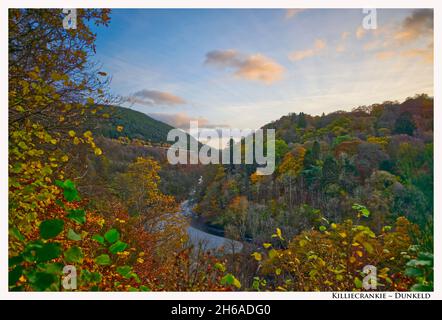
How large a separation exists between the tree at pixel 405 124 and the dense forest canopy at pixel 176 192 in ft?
0.11

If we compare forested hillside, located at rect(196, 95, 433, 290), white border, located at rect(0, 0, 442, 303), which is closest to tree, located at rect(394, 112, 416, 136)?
forested hillside, located at rect(196, 95, 433, 290)

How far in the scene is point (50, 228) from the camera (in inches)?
68.2

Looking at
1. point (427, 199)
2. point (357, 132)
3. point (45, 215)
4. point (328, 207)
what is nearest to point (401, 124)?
point (357, 132)

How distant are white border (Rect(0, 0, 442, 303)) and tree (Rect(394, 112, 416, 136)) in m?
2.78

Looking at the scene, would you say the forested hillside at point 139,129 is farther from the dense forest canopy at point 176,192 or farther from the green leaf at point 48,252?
the green leaf at point 48,252

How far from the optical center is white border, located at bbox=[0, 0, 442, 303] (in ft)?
9.27

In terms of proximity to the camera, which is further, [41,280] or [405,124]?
[405,124]

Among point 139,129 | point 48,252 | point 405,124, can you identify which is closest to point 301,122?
point 405,124

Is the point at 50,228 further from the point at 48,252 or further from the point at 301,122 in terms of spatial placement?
the point at 301,122
